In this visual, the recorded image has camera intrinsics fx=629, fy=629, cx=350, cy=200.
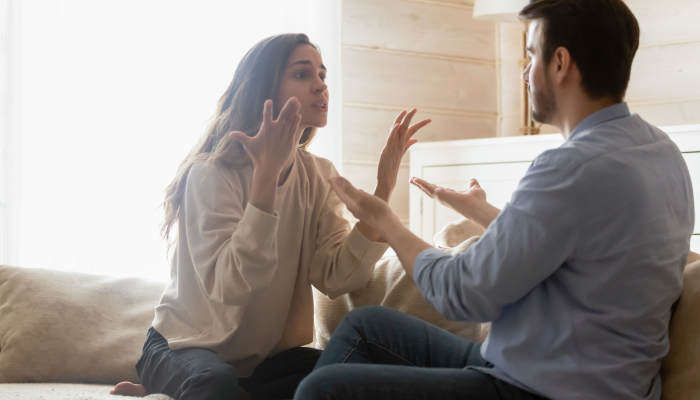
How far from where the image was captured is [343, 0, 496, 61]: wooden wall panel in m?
3.12

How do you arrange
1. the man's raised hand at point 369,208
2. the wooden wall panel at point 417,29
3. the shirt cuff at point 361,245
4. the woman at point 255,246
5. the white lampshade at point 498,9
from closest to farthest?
1. the man's raised hand at point 369,208
2. the woman at point 255,246
3. the shirt cuff at point 361,245
4. the white lampshade at point 498,9
5. the wooden wall panel at point 417,29

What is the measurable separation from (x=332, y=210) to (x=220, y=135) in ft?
1.09

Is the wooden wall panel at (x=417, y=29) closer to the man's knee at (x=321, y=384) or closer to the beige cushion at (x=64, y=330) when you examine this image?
the beige cushion at (x=64, y=330)

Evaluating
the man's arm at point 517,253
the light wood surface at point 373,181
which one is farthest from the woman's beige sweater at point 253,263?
the light wood surface at point 373,181

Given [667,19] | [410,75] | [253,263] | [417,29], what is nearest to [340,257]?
[253,263]

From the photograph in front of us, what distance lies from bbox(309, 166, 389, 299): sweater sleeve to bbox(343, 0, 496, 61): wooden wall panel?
5.74 feet

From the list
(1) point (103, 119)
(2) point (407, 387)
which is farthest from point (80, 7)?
(2) point (407, 387)

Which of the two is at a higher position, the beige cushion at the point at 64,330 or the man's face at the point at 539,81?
the man's face at the point at 539,81

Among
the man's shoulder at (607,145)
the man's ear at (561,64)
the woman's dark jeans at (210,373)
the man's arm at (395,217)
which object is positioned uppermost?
the man's ear at (561,64)

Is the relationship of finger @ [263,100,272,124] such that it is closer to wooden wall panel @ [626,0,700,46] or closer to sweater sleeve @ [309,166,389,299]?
sweater sleeve @ [309,166,389,299]

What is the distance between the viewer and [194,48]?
2727 millimetres

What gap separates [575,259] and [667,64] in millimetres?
2458

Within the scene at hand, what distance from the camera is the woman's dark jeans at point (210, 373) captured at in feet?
3.98

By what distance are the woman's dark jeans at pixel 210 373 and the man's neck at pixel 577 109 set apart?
2.57 feet
